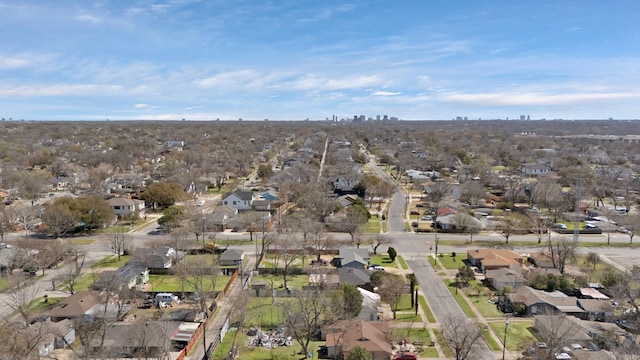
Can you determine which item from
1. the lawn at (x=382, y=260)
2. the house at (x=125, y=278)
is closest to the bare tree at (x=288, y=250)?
the lawn at (x=382, y=260)

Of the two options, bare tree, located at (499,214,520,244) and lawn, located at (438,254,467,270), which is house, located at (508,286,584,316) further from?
bare tree, located at (499,214,520,244)

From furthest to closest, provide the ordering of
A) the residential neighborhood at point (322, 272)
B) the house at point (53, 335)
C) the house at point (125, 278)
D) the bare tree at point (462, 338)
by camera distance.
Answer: the house at point (125, 278)
the residential neighborhood at point (322, 272)
the house at point (53, 335)
the bare tree at point (462, 338)

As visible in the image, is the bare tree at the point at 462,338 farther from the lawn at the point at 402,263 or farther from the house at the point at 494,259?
the house at the point at 494,259

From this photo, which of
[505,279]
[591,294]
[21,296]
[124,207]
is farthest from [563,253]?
[124,207]

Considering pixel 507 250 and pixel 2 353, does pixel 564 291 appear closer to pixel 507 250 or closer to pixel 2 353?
pixel 507 250

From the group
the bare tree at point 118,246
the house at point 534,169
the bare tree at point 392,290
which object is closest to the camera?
the bare tree at point 392,290

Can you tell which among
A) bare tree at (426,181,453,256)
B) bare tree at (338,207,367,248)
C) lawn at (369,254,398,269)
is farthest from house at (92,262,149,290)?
bare tree at (426,181,453,256)

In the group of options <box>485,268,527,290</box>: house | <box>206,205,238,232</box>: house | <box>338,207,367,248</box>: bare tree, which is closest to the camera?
<box>485,268,527,290</box>: house
